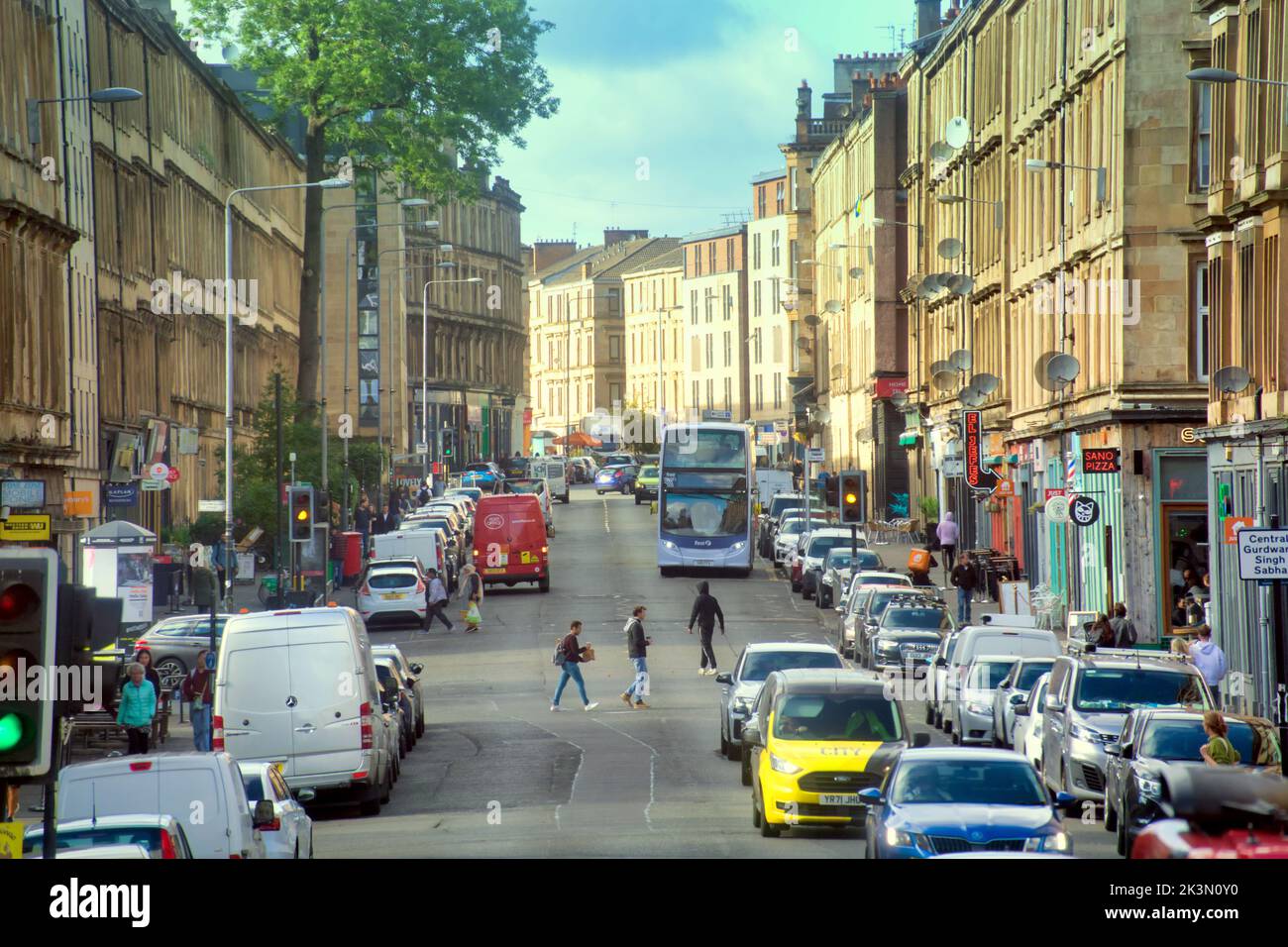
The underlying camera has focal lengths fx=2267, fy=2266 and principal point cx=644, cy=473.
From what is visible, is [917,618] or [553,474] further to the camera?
[553,474]

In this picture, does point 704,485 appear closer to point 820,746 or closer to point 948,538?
point 948,538

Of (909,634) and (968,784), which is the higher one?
(968,784)

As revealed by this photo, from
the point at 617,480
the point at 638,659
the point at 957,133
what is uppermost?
the point at 957,133

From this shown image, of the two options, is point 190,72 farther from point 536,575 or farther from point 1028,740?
point 1028,740

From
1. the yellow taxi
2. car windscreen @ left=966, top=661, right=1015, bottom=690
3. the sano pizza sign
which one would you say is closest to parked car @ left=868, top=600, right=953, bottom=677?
car windscreen @ left=966, top=661, right=1015, bottom=690

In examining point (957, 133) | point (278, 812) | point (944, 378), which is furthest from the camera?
point (957, 133)

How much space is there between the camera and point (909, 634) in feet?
127

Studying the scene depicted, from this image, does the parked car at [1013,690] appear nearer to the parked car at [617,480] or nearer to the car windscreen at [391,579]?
the car windscreen at [391,579]

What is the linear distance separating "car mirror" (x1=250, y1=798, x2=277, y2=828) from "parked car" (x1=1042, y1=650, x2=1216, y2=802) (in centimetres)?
962

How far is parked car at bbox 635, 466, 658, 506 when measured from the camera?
102 m

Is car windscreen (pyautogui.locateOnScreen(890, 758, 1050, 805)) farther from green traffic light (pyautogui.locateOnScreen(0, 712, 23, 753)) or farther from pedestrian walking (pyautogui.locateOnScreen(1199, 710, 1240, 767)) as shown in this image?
green traffic light (pyautogui.locateOnScreen(0, 712, 23, 753))

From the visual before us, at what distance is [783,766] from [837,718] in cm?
125

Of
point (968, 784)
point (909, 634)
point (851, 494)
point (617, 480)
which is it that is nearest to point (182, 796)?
point (968, 784)

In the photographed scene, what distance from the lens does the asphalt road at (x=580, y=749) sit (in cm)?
2064
